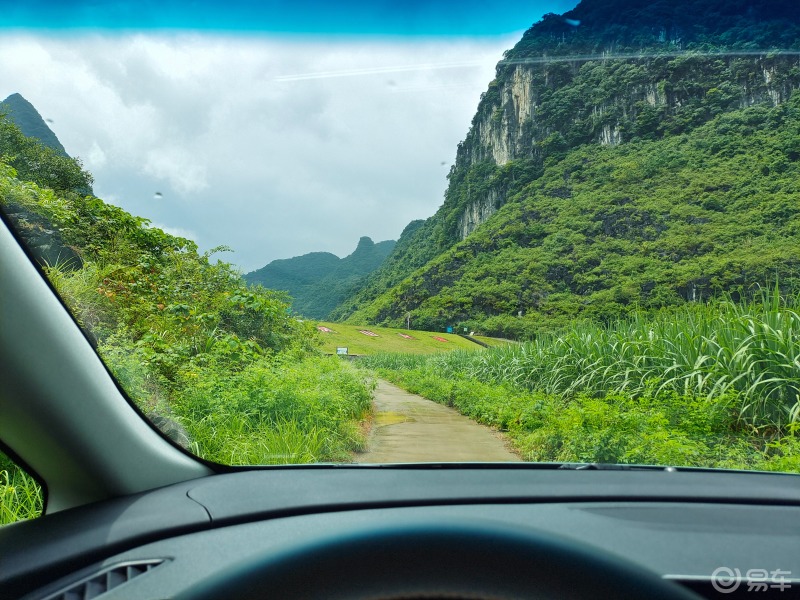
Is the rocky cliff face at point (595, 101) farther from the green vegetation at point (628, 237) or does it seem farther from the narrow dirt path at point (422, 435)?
the narrow dirt path at point (422, 435)

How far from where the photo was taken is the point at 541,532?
1.39m

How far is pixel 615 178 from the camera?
2525 millimetres

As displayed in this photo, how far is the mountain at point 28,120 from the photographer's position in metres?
1.74

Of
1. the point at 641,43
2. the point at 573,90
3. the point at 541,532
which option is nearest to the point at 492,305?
the point at 573,90

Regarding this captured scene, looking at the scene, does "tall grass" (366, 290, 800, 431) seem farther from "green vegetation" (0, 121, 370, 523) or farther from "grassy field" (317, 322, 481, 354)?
"green vegetation" (0, 121, 370, 523)

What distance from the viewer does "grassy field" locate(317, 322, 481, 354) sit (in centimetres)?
265

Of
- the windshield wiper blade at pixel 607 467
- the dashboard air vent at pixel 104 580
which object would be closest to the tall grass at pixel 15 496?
the dashboard air vent at pixel 104 580

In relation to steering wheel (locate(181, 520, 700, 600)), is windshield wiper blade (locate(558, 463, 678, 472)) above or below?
above

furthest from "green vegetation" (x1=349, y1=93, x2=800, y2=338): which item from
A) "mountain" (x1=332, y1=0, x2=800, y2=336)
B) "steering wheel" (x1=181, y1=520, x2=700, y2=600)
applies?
"steering wheel" (x1=181, y1=520, x2=700, y2=600)

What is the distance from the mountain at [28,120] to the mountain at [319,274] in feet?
2.65

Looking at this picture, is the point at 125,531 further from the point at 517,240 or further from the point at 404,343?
the point at 517,240

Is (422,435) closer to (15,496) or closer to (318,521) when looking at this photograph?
(318,521)

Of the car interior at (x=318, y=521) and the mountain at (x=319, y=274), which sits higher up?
the mountain at (x=319, y=274)

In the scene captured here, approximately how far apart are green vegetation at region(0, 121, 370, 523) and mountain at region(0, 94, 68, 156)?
37 mm
